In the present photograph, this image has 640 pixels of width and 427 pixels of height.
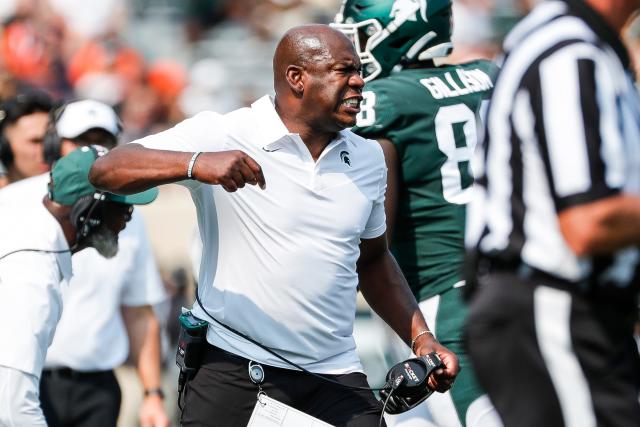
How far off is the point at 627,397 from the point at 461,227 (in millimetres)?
1920

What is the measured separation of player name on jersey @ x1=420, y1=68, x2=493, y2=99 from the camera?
4816mm

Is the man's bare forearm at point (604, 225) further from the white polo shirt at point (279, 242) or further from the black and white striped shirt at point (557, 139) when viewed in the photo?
the white polo shirt at point (279, 242)

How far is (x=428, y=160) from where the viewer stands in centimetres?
472

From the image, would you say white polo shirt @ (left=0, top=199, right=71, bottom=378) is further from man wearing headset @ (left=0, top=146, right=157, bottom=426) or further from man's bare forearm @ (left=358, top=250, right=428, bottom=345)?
man's bare forearm @ (left=358, top=250, right=428, bottom=345)

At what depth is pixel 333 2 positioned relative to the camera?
14219mm

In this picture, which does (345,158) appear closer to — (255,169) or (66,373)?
(255,169)

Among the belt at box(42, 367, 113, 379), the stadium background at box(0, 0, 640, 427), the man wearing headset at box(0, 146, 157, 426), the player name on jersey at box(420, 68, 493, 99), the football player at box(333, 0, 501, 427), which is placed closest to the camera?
the man wearing headset at box(0, 146, 157, 426)

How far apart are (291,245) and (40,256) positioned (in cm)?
105

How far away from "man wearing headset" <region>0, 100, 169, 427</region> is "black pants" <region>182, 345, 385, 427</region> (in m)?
1.91

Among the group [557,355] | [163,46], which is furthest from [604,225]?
[163,46]

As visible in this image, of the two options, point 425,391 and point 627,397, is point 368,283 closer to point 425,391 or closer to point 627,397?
point 425,391

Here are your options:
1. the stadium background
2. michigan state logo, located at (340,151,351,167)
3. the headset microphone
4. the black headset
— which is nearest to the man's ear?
michigan state logo, located at (340,151,351,167)

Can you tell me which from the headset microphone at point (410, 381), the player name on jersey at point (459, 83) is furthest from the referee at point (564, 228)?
the player name on jersey at point (459, 83)

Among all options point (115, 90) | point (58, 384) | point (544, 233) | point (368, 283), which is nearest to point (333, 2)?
point (115, 90)
